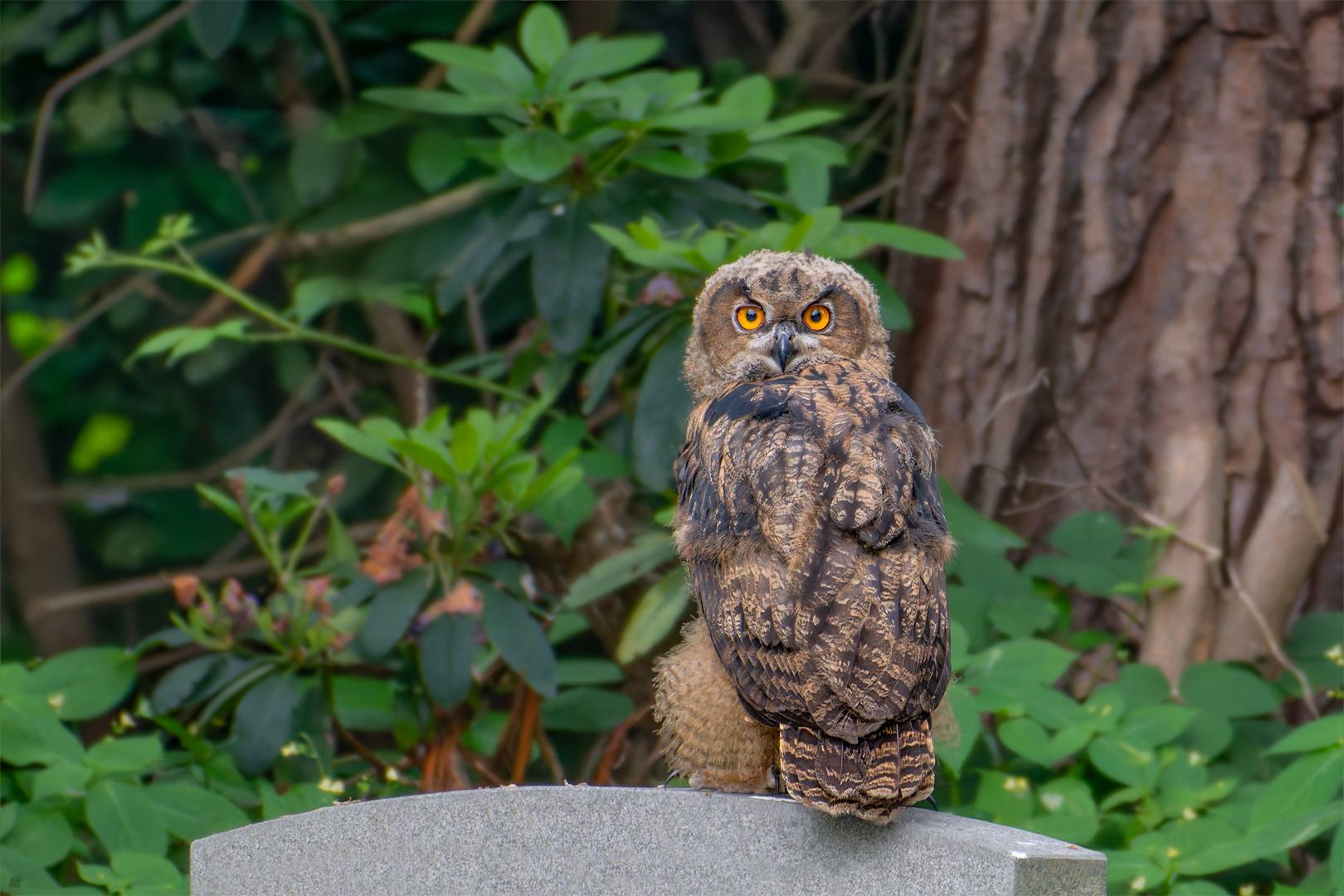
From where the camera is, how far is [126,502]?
13.4 ft

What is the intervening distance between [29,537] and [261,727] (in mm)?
1862

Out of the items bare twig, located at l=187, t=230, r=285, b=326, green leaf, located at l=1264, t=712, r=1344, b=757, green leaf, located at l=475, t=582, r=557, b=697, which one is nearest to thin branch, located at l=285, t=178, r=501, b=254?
bare twig, located at l=187, t=230, r=285, b=326

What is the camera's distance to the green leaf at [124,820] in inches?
90.6

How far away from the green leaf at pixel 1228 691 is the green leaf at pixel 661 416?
4.35 feet

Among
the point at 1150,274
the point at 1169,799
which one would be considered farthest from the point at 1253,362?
the point at 1169,799

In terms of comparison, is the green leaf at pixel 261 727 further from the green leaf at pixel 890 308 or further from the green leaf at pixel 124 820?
the green leaf at pixel 890 308

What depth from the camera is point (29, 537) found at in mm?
3965

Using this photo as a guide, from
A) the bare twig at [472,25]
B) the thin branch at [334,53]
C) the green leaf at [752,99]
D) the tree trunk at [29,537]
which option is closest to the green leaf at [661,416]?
the green leaf at [752,99]

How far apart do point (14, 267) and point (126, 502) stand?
908 millimetres

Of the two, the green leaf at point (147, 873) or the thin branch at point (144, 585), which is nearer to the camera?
the green leaf at point (147, 873)

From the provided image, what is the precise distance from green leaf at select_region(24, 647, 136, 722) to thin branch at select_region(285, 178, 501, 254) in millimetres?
1490

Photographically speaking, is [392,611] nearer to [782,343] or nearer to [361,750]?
[361,750]

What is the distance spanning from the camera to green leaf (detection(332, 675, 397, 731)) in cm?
287

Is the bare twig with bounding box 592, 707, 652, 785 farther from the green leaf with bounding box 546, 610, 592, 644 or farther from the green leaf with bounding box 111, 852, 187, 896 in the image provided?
the green leaf with bounding box 111, 852, 187, 896
